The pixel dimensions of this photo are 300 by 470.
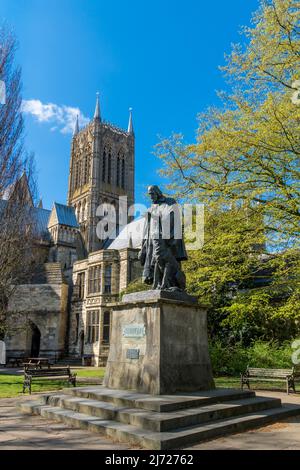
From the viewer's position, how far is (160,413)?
6.13 m

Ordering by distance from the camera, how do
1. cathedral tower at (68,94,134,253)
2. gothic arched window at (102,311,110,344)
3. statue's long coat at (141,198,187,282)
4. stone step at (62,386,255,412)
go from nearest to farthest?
stone step at (62,386,255,412) < statue's long coat at (141,198,187,282) < gothic arched window at (102,311,110,344) < cathedral tower at (68,94,134,253)

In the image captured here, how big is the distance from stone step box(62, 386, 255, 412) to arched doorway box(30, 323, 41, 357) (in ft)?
93.2

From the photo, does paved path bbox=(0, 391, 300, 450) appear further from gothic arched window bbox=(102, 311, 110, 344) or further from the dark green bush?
gothic arched window bbox=(102, 311, 110, 344)

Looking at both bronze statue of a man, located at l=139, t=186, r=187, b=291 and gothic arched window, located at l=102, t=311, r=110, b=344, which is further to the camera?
gothic arched window, located at l=102, t=311, r=110, b=344

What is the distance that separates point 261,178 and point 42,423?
9.69 metres

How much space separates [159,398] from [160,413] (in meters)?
0.65

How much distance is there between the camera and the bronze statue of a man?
866 cm

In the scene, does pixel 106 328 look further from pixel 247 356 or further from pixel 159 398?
pixel 159 398

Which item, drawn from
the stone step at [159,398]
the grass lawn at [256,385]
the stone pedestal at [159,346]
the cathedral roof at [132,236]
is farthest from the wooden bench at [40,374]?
the cathedral roof at [132,236]

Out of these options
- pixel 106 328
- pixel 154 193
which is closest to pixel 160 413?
pixel 154 193

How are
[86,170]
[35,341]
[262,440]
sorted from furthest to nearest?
1. [86,170]
2. [35,341]
3. [262,440]

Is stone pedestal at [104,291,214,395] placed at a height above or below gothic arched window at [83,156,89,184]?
below

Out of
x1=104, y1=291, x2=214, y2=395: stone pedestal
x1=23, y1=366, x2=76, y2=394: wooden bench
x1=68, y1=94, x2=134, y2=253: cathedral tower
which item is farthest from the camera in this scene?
x1=68, y1=94, x2=134, y2=253: cathedral tower

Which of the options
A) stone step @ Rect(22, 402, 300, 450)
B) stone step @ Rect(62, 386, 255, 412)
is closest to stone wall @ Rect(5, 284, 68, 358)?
stone step @ Rect(62, 386, 255, 412)
